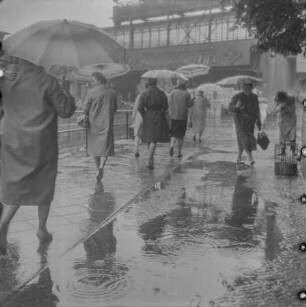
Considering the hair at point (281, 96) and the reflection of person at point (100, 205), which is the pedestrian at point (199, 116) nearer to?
the hair at point (281, 96)

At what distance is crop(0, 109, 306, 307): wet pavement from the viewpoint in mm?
3621

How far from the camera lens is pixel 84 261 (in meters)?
4.32

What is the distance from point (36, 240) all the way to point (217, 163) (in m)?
6.47

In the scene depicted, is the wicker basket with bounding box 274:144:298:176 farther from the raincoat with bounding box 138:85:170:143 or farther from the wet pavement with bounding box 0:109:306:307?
the raincoat with bounding box 138:85:170:143

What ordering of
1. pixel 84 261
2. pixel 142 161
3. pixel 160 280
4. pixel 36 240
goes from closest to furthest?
pixel 160 280, pixel 84 261, pixel 36 240, pixel 142 161

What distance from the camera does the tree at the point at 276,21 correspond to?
20.0 ft

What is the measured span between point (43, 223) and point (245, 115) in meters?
5.89

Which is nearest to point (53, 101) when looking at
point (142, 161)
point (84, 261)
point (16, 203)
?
point (16, 203)

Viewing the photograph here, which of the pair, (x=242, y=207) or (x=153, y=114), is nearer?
(x=242, y=207)

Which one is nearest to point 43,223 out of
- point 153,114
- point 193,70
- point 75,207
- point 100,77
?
point 75,207

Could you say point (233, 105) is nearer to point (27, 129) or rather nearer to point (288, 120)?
point (288, 120)

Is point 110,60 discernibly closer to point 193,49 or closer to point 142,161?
point 142,161

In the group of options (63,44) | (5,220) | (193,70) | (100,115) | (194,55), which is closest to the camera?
(5,220)

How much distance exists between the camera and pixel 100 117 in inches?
325
